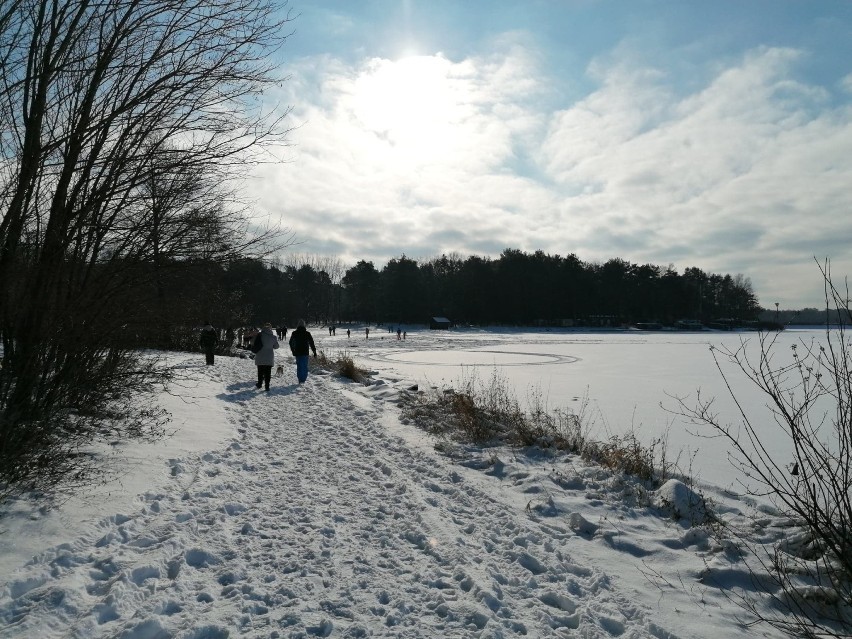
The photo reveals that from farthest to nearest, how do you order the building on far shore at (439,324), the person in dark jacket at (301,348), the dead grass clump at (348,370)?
the building on far shore at (439,324) < the dead grass clump at (348,370) < the person in dark jacket at (301,348)

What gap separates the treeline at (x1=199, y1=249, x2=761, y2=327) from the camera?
85.1 meters

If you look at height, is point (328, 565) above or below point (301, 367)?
below

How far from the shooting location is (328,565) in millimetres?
3801

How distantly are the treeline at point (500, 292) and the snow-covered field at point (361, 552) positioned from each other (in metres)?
71.8

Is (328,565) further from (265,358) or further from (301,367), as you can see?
(301,367)

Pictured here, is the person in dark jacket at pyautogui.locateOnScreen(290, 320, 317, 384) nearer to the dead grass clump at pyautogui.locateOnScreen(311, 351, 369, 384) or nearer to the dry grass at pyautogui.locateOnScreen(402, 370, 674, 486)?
the dead grass clump at pyautogui.locateOnScreen(311, 351, 369, 384)

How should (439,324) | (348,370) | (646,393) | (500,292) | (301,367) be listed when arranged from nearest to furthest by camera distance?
(646,393)
(301,367)
(348,370)
(439,324)
(500,292)

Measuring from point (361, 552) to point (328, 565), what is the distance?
0.33 meters

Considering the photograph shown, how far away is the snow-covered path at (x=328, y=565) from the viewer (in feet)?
9.97

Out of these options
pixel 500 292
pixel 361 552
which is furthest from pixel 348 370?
pixel 500 292

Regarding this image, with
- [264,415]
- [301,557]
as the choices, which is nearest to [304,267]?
[264,415]

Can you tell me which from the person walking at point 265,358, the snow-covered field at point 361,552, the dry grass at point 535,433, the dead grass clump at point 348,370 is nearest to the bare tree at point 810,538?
the snow-covered field at point 361,552

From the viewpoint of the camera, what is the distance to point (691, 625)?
3.25m

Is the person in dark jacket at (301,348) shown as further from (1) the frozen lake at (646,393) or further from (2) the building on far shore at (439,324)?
(2) the building on far shore at (439,324)
